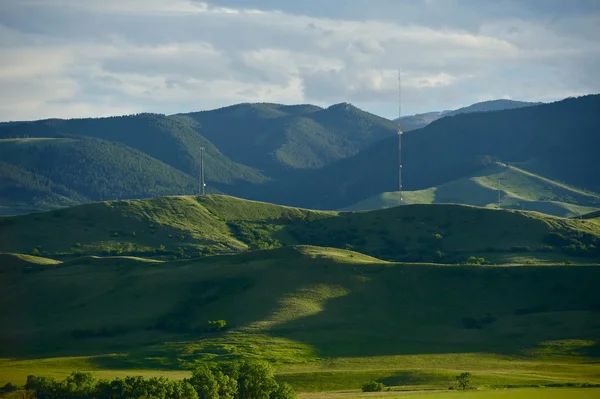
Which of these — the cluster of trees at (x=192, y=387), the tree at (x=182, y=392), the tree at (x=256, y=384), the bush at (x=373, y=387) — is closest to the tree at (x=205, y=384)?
the cluster of trees at (x=192, y=387)

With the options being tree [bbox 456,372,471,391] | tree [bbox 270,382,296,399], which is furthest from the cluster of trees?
tree [bbox 456,372,471,391]

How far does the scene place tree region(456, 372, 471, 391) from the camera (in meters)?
148

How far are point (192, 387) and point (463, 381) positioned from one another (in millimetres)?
47243

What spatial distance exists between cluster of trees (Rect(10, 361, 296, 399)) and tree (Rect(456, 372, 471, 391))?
3097cm

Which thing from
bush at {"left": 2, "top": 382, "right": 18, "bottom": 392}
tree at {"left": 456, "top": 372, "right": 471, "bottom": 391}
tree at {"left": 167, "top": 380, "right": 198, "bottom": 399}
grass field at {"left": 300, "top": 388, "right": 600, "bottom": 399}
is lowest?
bush at {"left": 2, "top": 382, "right": 18, "bottom": 392}

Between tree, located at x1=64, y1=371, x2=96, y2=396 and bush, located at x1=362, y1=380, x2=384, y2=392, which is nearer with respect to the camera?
tree, located at x1=64, y1=371, x2=96, y2=396

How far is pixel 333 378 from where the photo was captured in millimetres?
164875

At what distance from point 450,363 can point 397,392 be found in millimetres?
44301

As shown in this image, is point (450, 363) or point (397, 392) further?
point (450, 363)

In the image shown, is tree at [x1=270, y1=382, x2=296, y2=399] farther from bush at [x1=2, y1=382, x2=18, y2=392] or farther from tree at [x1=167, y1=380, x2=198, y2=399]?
bush at [x1=2, y1=382, x2=18, y2=392]

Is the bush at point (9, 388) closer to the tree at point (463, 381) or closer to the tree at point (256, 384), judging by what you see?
the tree at point (256, 384)

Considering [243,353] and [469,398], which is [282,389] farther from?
[243,353]

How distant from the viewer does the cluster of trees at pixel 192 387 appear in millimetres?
122312

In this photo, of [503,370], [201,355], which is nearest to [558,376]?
[503,370]
